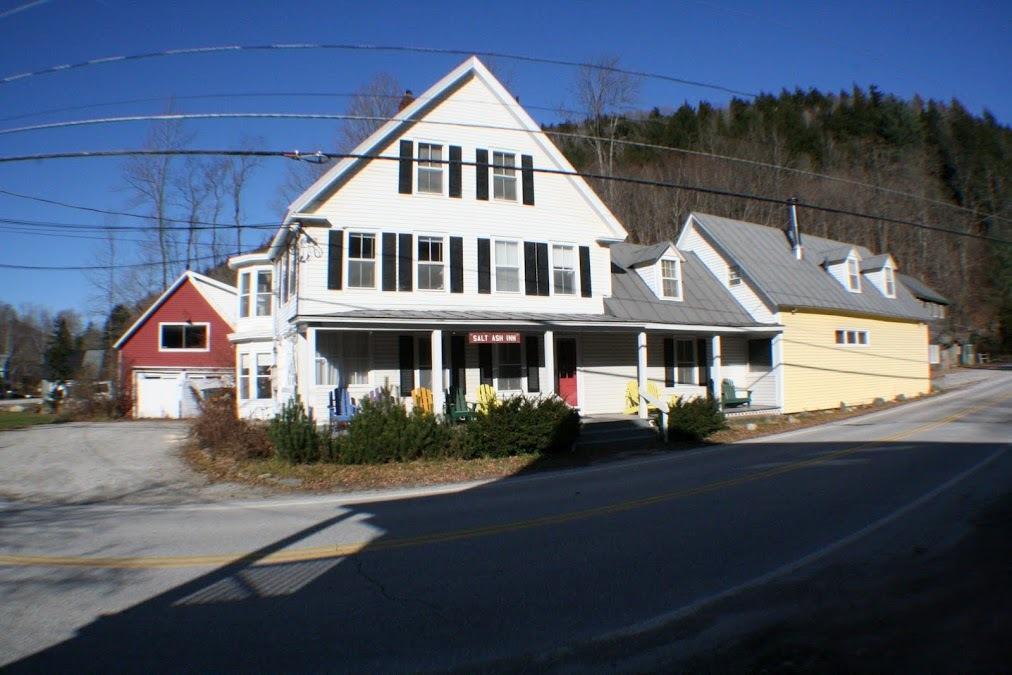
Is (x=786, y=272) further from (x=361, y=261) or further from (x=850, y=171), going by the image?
(x=850, y=171)

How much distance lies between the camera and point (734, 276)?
26875 millimetres

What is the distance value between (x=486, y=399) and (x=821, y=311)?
16121mm

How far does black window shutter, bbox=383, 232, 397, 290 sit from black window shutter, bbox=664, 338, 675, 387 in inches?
419

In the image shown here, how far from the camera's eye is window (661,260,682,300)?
24.4m

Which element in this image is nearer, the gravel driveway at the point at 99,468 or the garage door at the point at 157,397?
the gravel driveway at the point at 99,468

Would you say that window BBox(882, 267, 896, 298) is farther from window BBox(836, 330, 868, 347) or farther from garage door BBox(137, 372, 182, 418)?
garage door BBox(137, 372, 182, 418)

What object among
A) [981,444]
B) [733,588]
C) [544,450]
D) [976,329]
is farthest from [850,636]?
[976,329]

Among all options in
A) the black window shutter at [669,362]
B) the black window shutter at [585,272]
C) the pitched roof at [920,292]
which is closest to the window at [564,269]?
the black window shutter at [585,272]

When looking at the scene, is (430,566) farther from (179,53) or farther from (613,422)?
(613,422)

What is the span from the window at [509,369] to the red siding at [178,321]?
2018 centimetres

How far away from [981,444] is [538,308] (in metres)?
11.6

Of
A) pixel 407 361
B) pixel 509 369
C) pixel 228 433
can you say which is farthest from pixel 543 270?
pixel 228 433

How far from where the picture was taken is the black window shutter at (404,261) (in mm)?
19094

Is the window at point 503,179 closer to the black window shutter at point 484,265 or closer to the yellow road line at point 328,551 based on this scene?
the black window shutter at point 484,265
